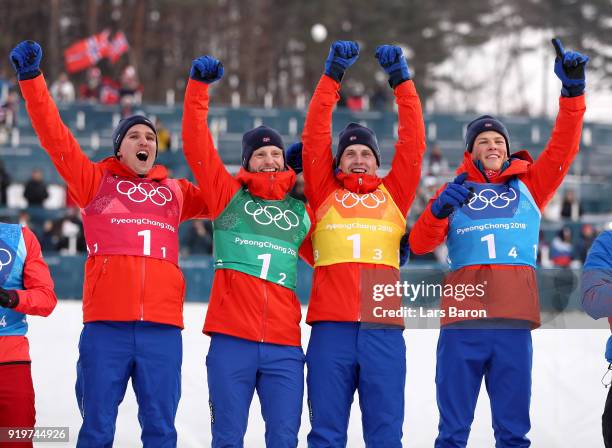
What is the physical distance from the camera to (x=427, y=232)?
5684mm

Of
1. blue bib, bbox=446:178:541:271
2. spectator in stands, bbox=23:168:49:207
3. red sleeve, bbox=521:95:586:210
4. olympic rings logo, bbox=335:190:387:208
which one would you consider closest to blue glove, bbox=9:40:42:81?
olympic rings logo, bbox=335:190:387:208

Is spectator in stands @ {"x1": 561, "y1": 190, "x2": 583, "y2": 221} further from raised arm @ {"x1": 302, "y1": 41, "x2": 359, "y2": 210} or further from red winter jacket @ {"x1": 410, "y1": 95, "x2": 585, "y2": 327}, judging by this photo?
raised arm @ {"x1": 302, "y1": 41, "x2": 359, "y2": 210}

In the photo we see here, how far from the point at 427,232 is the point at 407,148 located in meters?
0.52

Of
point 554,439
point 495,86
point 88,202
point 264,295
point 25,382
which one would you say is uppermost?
point 495,86

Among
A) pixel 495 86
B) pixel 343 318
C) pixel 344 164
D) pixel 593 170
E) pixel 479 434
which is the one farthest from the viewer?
pixel 495 86

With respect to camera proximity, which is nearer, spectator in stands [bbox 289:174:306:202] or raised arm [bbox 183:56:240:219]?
raised arm [bbox 183:56:240:219]

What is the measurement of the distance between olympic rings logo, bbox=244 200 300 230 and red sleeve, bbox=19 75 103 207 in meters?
0.83

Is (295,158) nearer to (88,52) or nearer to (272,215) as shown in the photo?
(272,215)

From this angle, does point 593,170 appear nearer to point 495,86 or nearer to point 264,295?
point 264,295

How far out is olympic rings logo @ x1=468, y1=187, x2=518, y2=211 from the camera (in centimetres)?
577

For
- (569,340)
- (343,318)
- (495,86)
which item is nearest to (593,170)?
(569,340)

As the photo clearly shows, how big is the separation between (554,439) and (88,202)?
3.22 meters

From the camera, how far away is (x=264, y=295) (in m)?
5.50

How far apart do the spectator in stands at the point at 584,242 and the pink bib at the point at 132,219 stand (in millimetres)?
10429
